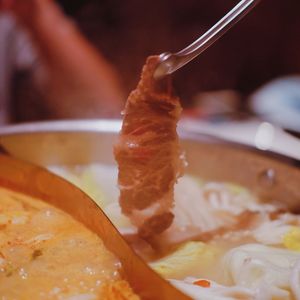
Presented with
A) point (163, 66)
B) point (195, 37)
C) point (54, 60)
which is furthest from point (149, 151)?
point (195, 37)

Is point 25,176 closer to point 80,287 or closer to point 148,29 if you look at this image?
point 80,287

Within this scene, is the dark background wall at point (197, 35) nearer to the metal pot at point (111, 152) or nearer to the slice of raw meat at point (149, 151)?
the metal pot at point (111, 152)

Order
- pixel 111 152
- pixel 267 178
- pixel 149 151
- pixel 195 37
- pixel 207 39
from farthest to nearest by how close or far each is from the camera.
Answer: pixel 195 37, pixel 111 152, pixel 267 178, pixel 149 151, pixel 207 39

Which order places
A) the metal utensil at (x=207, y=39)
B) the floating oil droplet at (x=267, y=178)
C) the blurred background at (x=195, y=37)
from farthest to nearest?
the blurred background at (x=195, y=37) → the floating oil droplet at (x=267, y=178) → the metal utensil at (x=207, y=39)

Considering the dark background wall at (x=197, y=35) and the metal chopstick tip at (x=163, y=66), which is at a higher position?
the dark background wall at (x=197, y=35)

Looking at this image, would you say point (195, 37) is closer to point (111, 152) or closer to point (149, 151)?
point (111, 152)

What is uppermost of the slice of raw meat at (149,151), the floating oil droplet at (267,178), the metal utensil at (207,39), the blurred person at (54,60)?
the blurred person at (54,60)

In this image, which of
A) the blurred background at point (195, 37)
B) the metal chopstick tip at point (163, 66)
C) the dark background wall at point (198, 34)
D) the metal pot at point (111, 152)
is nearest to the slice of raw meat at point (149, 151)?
the metal chopstick tip at point (163, 66)

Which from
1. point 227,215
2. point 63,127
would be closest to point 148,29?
point 63,127
